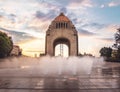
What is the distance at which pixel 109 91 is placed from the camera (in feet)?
44.1

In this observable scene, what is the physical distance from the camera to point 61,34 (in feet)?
302

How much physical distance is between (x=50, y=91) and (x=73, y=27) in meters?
82.2

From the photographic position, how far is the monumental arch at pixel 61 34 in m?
90.5

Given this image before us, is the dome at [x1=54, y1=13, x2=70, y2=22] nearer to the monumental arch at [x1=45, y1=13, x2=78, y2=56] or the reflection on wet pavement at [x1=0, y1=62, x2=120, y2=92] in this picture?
the monumental arch at [x1=45, y1=13, x2=78, y2=56]

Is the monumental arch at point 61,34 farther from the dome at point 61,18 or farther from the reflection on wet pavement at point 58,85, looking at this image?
the reflection on wet pavement at point 58,85

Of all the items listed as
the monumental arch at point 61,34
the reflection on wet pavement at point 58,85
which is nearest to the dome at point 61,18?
the monumental arch at point 61,34

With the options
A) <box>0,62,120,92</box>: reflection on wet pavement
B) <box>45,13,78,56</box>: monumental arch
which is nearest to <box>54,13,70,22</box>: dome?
<box>45,13,78,56</box>: monumental arch

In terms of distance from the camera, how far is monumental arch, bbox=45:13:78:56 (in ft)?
297

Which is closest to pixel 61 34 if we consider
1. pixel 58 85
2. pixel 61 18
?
pixel 61 18

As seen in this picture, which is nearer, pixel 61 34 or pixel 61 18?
pixel 61 34

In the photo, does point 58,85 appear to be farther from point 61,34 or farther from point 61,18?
point 61,18

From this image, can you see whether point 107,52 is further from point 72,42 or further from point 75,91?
point 75,91

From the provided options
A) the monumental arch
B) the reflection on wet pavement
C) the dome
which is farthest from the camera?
the dome

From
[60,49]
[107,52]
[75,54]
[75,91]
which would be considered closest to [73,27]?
[75,54]
